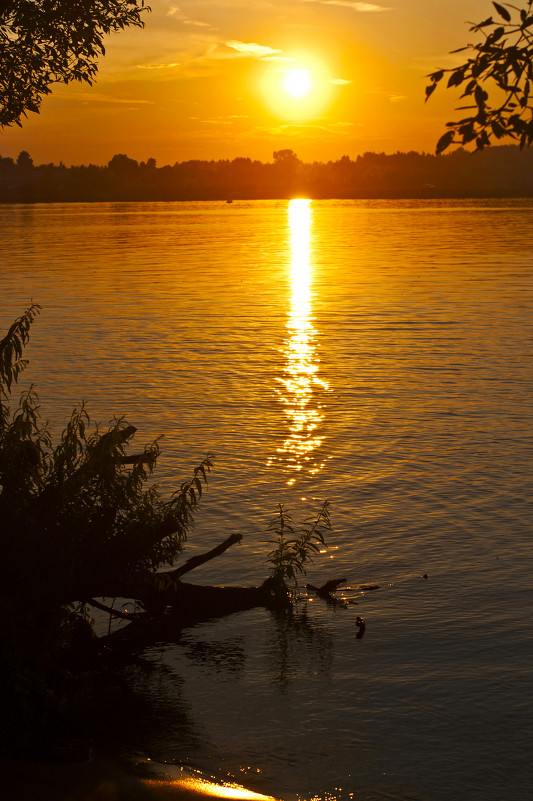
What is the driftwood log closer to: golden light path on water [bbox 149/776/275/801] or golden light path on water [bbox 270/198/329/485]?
golden light path on water [bbox 149/776/275/801]

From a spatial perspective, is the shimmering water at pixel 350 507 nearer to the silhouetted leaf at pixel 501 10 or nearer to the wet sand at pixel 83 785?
the wet sand at pixel 83 785

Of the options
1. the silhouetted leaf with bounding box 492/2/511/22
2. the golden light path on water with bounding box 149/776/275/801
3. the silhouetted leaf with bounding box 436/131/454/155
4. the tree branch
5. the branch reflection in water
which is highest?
the silhouetted leaf with bounding box 492/2/511/22

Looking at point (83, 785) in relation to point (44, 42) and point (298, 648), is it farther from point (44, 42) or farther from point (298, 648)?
point (44, 42)

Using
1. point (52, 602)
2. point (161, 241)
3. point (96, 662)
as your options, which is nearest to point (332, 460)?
point (96, 662)

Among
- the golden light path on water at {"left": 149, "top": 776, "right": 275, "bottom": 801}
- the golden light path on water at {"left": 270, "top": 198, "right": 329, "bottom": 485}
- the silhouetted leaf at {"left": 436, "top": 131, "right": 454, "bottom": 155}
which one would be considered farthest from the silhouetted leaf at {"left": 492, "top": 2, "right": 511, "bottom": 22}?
the golden light path on water at {"left": 270, "top": 198, "right": 329, "bottom": 485}

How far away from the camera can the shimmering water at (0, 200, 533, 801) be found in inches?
369

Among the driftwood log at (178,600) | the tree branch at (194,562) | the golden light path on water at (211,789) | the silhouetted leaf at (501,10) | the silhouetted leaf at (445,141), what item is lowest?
the golden light path on water at (211,789)

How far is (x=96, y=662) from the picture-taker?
10.8m

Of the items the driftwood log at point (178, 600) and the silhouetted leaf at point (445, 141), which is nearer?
the silhouetted leaf at point (445, 141)

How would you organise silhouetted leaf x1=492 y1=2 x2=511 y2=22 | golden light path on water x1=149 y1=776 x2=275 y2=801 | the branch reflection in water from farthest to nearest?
the branch reflection in water, golden light path on water x1=149 y1=776 x2=275 y2=801, silhouetted leaf x1=492 y1=2 x2=511 y2=22

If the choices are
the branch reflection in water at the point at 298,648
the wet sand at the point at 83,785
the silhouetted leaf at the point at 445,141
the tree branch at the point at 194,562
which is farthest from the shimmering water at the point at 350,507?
the silhouetted leaf at the point at 445,141

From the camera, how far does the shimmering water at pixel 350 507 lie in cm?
937

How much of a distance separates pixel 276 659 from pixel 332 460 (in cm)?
801

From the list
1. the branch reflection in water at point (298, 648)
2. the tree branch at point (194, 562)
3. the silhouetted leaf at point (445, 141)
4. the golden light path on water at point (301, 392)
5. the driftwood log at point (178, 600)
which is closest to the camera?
the silhouetted leaf at point (445, 141)
